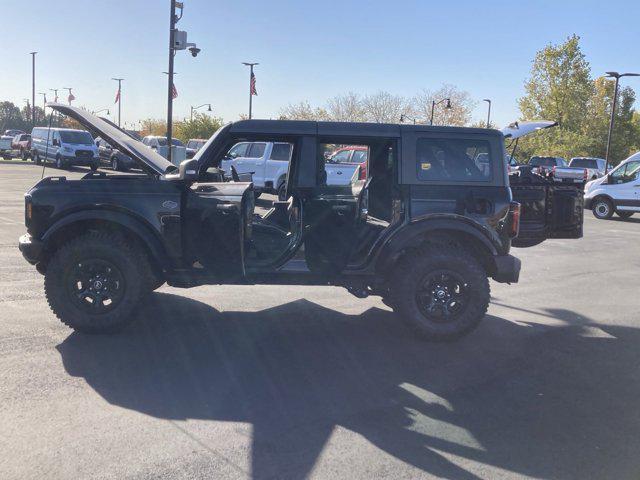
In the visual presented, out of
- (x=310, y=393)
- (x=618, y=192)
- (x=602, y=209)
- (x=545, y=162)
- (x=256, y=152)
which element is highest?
(x=545, y=162)

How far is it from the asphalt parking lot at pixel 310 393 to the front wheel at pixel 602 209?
Answer: 12.2m

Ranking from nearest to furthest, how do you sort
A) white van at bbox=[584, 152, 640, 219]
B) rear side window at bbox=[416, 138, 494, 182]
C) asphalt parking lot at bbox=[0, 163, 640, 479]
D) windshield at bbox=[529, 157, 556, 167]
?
asphalt parking lot at bbox=[0, 163, 640, 479], rear side window at bbox=[416, 138, 494, 182], white van at bbox=[584, 152, 640, 219], windshield at bbox=[529, 157, 556, 167]

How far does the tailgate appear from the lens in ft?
21.6

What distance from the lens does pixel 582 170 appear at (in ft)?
104

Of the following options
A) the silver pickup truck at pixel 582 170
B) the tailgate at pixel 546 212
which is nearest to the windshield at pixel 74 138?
the silver pickup truck at pixel 582 170

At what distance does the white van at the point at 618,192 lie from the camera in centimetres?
1753

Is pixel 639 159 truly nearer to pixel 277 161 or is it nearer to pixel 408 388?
pixel 277 161

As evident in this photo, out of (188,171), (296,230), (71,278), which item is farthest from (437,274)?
(71,278)

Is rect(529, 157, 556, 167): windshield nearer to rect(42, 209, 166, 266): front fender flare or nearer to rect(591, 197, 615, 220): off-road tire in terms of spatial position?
rect(591, 197, 615, 220): off-road tire

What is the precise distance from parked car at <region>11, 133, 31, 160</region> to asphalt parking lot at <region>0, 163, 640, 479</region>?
36412 millimetres

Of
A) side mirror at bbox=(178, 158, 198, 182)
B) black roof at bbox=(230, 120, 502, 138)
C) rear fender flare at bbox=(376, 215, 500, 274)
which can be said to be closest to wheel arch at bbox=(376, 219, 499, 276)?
rear fender flare at bbox=(376, 215, 500, 274)

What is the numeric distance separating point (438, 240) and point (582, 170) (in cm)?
2926

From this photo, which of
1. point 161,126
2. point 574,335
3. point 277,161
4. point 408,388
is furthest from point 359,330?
point 161,126

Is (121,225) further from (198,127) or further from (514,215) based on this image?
(198,127)
